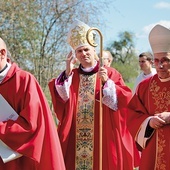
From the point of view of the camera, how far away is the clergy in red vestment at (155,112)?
449 cm

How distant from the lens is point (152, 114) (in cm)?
468

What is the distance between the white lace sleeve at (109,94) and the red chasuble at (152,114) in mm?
737

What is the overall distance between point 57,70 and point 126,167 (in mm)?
5511

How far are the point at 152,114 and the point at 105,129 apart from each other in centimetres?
121

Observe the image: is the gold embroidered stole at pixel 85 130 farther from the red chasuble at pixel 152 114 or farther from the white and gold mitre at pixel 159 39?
the white and gold mitre at pixel 159 39

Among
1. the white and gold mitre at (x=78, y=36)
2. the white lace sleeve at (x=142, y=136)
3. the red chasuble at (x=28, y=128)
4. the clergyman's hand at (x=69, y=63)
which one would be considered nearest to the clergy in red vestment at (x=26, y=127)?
the red chasuble at (x=28, y=128)

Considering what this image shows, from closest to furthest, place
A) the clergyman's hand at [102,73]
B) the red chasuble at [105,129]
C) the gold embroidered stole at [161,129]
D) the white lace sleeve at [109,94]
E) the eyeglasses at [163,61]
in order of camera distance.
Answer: the eyeglasses at [163,61] < the gold embroidered stole at [161,129] < the clergyman's hand at [102,73] < the white lace sleeve at [109,94] < the red chasuble at [105,129]

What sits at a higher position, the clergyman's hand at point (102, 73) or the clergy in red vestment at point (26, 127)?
the clergyman's hand at point (102, 73)

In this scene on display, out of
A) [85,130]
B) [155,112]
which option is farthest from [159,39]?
[85,130]

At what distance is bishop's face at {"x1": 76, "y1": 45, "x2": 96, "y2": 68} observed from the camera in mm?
5793

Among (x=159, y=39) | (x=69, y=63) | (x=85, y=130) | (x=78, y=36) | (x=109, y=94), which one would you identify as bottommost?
(x=85, y=130)

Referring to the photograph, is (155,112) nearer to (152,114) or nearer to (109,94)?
(152,114)

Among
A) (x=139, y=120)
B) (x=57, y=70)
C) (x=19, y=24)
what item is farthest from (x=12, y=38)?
(x=139, y=120)

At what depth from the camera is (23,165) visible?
4145mm
